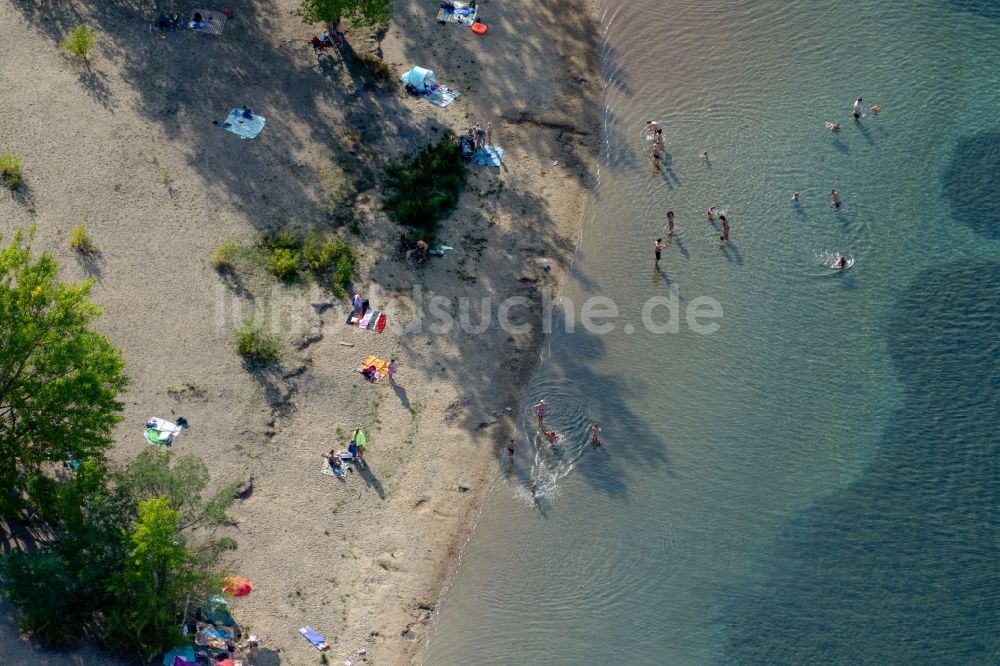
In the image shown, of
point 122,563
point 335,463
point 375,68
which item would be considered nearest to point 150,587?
point 122,563

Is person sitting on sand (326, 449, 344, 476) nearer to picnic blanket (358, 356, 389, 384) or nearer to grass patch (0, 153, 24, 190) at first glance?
picnic blanket (358, 356, 389, 384)

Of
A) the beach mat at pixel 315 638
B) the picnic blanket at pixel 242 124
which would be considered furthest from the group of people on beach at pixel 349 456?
the picnic blanket at pixel 242 124

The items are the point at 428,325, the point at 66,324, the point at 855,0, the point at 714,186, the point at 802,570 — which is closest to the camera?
the point at 66,324

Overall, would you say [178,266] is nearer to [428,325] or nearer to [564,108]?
[428,325]

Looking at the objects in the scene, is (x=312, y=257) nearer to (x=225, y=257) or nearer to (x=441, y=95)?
(x=225, y=257)

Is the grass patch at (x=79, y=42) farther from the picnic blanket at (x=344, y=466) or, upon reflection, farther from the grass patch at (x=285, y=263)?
the picnic blanket at (x=344, y=466)

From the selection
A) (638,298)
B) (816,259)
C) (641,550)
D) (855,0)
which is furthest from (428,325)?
(855,0)
